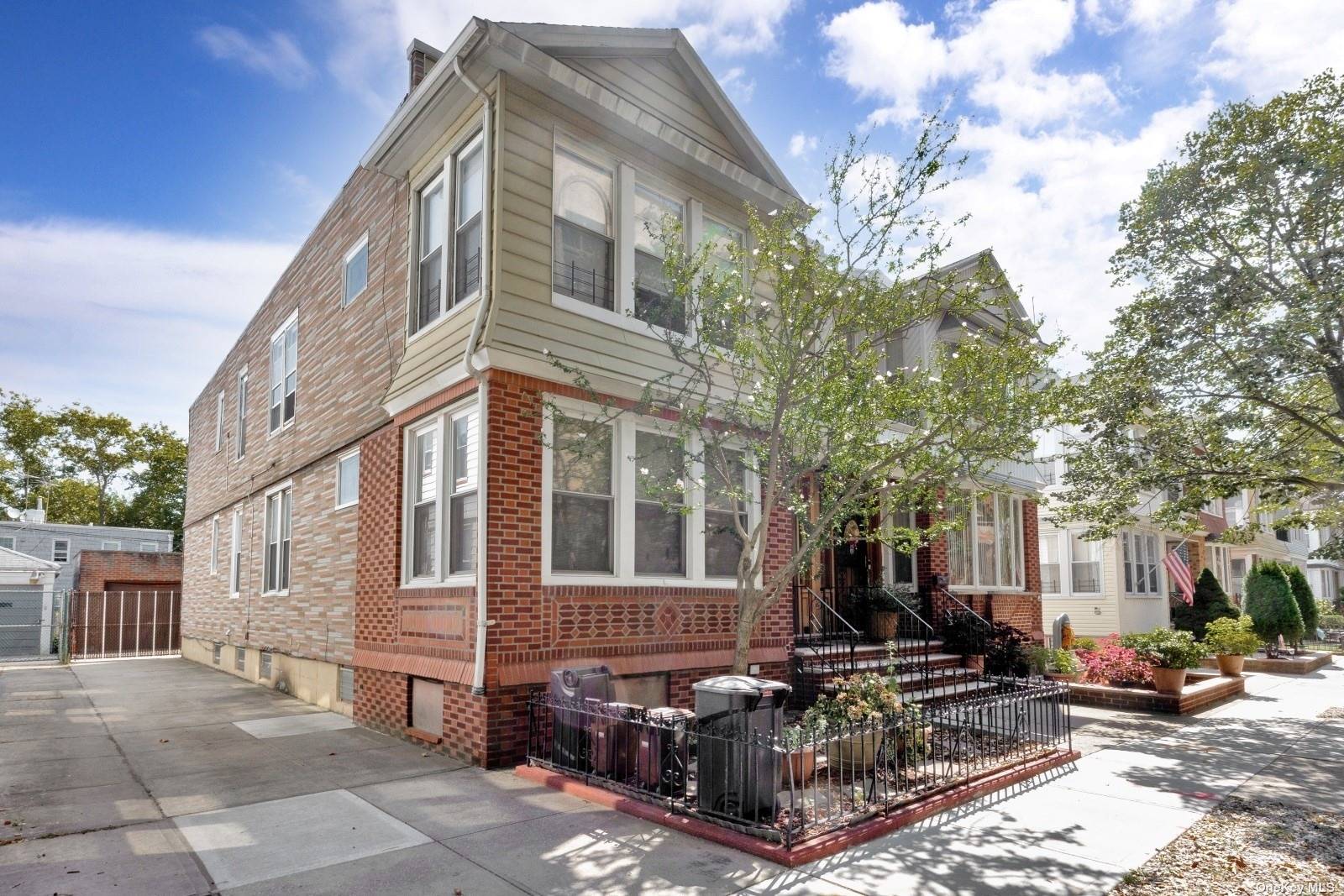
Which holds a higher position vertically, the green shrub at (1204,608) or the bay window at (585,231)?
the bay window at (585,231)

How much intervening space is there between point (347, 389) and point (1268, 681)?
18.4m

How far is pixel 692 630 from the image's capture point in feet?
32.4

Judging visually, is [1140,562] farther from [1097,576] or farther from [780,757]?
[780,757]

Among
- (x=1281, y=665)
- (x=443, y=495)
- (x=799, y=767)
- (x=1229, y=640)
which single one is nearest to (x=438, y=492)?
(x=443, y=495)

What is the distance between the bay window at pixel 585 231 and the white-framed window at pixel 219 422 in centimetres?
1447

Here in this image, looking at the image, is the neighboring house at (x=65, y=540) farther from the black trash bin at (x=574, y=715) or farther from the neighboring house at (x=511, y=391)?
the black trash bin at (x=574, y=715)

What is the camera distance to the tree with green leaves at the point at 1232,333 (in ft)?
40.1

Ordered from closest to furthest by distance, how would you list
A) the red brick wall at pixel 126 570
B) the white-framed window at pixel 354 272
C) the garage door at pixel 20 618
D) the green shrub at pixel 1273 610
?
the white-framed window at pixel 354 272 → the green shrub at pixel 1273 610 → the garage door at pixel 20 618 → the red brick wall at pixel 126 570

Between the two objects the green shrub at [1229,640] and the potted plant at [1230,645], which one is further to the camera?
the green shrub at [1229,640]

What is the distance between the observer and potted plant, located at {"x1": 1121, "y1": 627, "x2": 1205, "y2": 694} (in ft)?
41.2

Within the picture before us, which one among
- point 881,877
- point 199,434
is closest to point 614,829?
point 881,877

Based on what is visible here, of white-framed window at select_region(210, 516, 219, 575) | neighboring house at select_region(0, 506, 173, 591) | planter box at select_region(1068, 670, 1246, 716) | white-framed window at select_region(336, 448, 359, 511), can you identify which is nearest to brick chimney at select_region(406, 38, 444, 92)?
white-framed window at select_region(336, 448, 359, 511)

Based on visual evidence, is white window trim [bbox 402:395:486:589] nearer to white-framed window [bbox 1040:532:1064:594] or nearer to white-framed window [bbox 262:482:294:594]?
white-framed window [bbox 262:482:294:594]

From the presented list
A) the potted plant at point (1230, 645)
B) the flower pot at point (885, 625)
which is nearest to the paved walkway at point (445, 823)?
the flower pot at point (885, 625)
